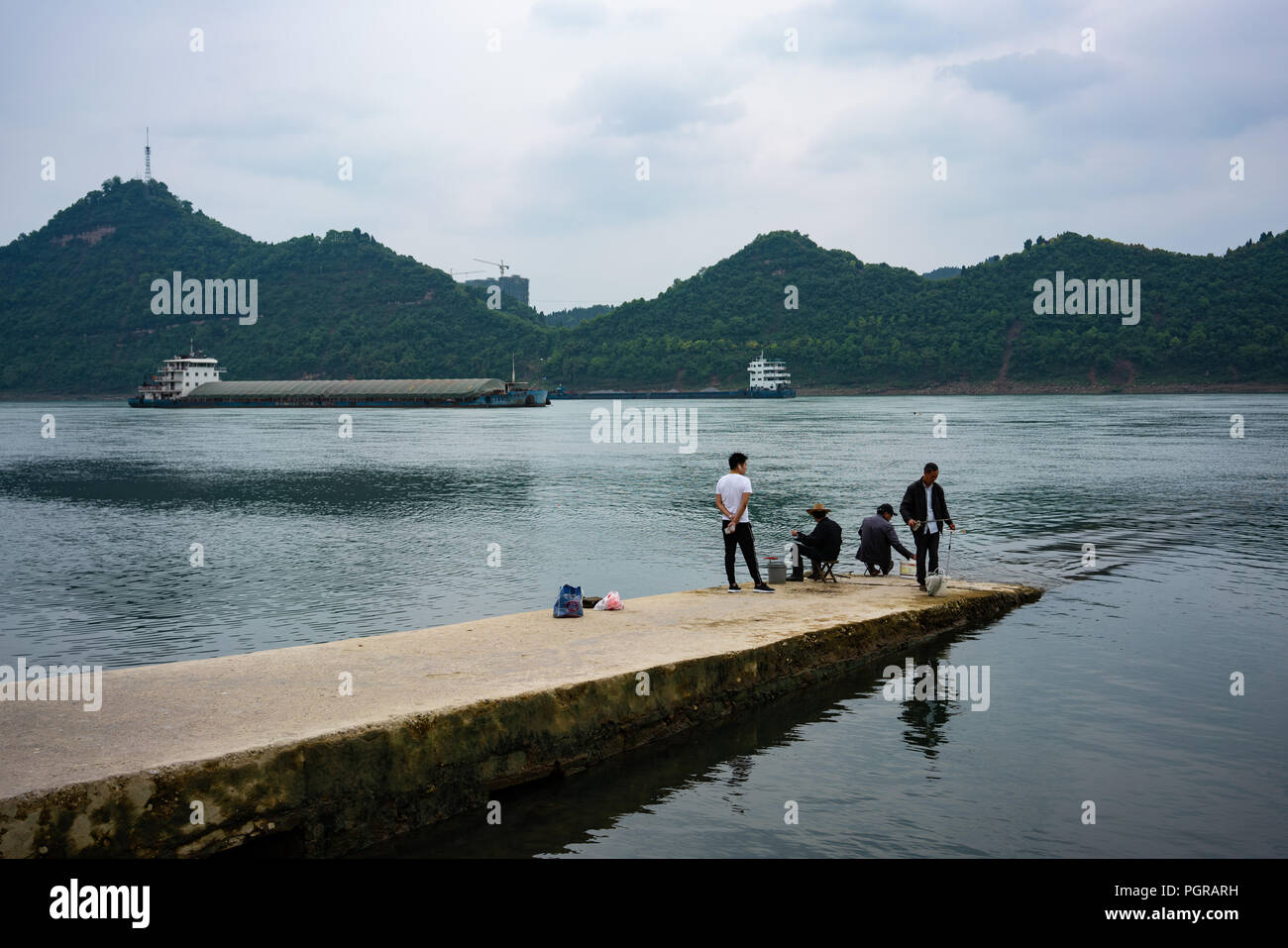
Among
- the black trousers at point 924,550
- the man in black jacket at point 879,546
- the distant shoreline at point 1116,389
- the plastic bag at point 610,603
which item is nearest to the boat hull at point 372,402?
the distant shoreline at point 1116,389

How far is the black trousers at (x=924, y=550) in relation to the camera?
50.0 feet

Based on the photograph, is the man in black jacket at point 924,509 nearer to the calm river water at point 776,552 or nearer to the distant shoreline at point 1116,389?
the calm river water at point 776,552

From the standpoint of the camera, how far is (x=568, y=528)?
2769 cm

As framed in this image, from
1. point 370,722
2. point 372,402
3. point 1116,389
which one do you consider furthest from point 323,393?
point 370,722

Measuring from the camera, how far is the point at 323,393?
171375 millimetres

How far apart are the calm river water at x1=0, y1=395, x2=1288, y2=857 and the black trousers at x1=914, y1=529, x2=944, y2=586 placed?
1388 mm

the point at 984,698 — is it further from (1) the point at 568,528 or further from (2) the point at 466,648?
(1) the point at 568,528

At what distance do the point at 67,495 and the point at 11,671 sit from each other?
27.8 m

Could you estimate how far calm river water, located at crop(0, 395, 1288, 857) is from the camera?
8266mm

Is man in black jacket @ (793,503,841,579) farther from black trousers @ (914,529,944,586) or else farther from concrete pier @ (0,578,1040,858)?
concrete pier @ (0,578,1040,858)

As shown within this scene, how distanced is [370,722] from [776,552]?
15.7 metres

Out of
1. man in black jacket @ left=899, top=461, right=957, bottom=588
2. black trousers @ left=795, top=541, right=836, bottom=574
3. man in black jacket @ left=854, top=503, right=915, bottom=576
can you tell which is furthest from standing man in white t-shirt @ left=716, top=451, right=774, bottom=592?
man in black jacket @ left=854, top=503, right=915, bottom=576

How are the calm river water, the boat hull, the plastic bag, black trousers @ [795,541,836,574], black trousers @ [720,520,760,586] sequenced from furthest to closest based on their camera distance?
the boat hull, black trousers @ [795,541,836,574], black trousers @ [720,520,760,586], the plastic bag, the calm river water
